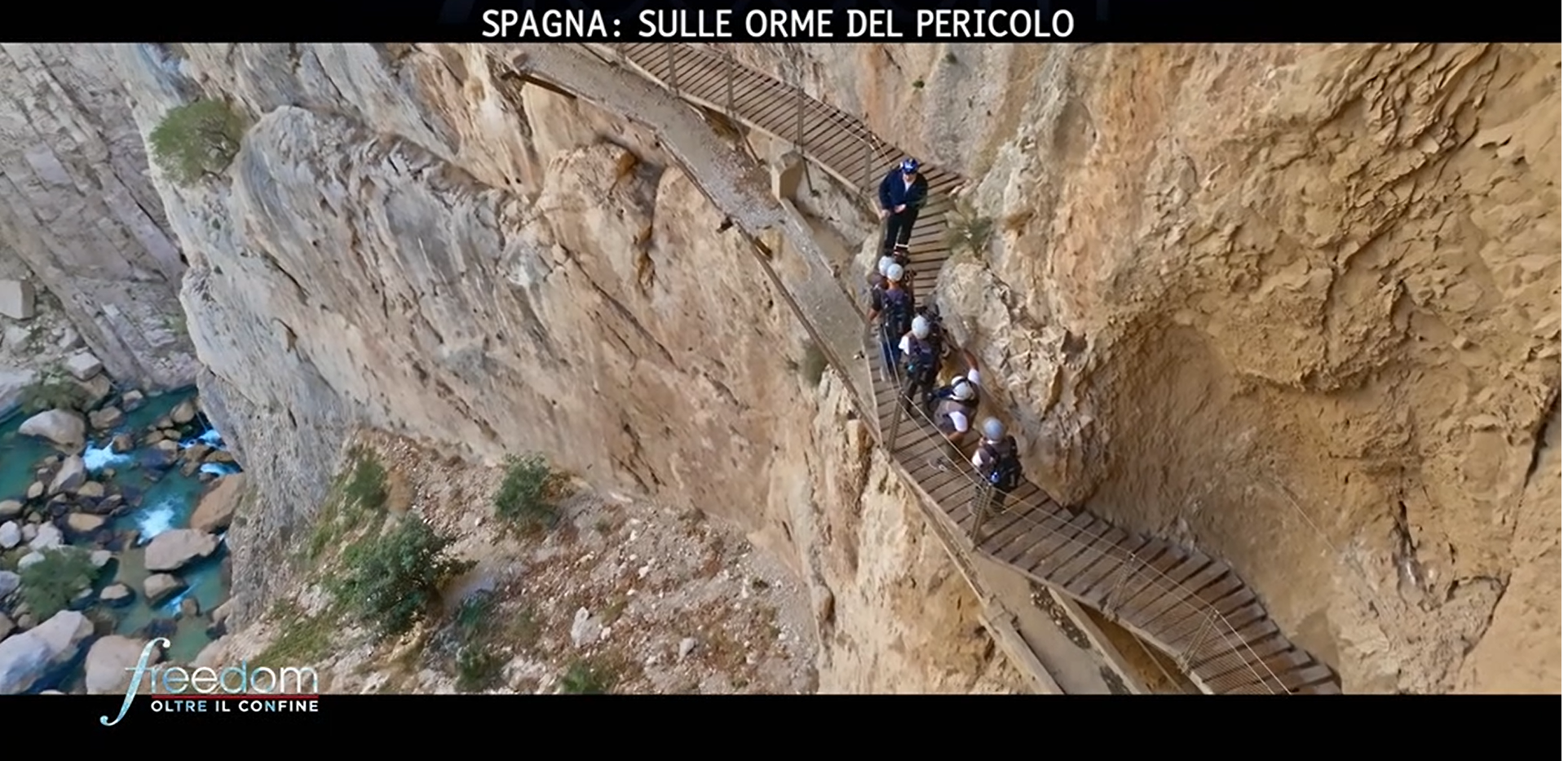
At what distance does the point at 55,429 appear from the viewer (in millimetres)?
36375

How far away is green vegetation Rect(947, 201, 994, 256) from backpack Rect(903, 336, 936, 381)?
1.15 metres

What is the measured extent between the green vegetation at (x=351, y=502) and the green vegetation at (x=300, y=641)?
2778 millimetres

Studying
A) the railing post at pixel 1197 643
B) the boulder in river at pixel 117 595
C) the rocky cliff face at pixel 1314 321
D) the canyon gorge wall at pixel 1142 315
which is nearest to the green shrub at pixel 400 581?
the canyon gorge wall at pixel 1142 315

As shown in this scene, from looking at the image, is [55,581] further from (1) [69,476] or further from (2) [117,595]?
(1) [69,476]

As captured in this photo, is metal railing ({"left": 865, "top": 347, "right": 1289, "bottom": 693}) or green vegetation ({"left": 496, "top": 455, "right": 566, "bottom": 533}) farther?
green vegetation ({"left": 496, "top": 455, "right": 566, "bottom": 533})

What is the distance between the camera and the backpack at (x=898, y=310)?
10.6 meters

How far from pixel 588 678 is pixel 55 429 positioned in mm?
31636

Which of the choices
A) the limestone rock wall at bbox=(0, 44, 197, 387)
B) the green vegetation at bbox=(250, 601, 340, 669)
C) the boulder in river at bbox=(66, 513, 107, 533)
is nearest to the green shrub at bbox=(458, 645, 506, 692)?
the green vegetation at bbox=(250, 601, 340, 669)

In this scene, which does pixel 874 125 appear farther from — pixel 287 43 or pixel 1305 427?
pixel 287 43

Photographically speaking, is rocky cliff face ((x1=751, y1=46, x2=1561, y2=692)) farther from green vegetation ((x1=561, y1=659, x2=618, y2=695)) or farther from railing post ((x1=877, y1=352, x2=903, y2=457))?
green vegetation ((x1=561, y1=659, x2=618, y2=695))

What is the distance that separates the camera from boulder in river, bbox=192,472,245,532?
3312 centimetres

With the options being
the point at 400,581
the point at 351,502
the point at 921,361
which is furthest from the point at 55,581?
the point at 921,361

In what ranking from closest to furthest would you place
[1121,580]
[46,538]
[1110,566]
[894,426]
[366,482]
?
[1121,580], [1110,566], [894,426], [366,482], [46,538]
